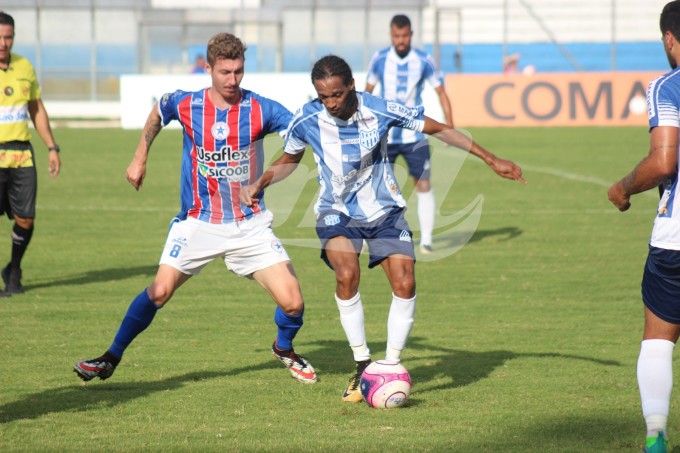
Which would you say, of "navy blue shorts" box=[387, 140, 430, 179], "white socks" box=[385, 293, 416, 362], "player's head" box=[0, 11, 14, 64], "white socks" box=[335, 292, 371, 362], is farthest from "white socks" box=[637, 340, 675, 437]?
"navy blue shorts" box=[387, 140, 430, 179]

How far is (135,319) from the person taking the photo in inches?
254

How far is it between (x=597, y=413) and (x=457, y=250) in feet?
21.6

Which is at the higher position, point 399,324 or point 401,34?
point 401,34

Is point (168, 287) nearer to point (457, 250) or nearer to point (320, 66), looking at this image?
point (320, 66)

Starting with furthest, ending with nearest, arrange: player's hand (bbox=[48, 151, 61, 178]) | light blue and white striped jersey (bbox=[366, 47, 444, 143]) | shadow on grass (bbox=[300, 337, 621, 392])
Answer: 1. light blue and white striped jersey (bbox=[366, 47, 444, 143])
2. player's hand (bbox=[48, 151, 61, 178])
3. shadow on grass (bbox=[300, 337, 621, 392])

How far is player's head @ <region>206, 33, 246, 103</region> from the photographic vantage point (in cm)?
623

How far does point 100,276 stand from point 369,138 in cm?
521

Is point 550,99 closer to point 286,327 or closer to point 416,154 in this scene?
point 416,154

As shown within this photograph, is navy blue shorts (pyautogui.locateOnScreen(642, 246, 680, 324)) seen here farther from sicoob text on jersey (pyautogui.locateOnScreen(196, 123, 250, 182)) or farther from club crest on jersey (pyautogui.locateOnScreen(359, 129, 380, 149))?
sicoob text on jersey (pyautogui.locateOnScreen(196, 123, 250, 182))

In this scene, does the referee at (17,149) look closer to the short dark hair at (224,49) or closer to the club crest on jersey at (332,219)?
the short dark hair at (224,49)

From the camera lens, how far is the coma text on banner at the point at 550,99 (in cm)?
2892

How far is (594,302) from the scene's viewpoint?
9.40 m

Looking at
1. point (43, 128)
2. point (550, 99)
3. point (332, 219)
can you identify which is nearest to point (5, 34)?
point (43, 128)

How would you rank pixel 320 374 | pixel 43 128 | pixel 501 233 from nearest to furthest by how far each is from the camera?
1. pixel 320 374
2. pixel 43 128
3. pixel 501 233
